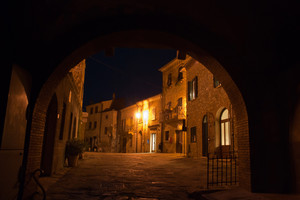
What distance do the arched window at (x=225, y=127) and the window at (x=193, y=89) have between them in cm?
370

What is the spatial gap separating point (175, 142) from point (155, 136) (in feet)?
16.6

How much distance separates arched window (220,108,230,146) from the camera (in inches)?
527

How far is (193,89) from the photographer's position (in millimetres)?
18078

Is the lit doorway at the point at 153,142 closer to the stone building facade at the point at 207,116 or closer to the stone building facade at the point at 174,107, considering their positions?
the stone building facade at the point at 174,107

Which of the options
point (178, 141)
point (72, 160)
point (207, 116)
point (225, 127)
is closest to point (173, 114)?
point (178, 141)

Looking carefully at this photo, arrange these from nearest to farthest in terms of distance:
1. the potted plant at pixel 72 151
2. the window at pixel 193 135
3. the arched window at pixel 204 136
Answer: the potted plant at pixel 72 151
the arched window at pixel 204 136
the window at pixel 193 135

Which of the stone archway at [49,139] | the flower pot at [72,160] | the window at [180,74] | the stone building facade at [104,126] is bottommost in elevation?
the flower pot at [72,160]

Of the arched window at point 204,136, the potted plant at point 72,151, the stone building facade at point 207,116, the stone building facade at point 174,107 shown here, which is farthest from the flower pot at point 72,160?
the stone building facade at point 174,107

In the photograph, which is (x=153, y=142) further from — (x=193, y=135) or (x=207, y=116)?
(x=207, y=116)

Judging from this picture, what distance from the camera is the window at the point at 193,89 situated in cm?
1752

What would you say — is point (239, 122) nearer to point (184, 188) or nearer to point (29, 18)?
point (184, 188)

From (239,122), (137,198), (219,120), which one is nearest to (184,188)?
(137,198)

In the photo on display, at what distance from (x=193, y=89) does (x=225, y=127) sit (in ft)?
16.3

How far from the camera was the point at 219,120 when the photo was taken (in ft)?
47.3
